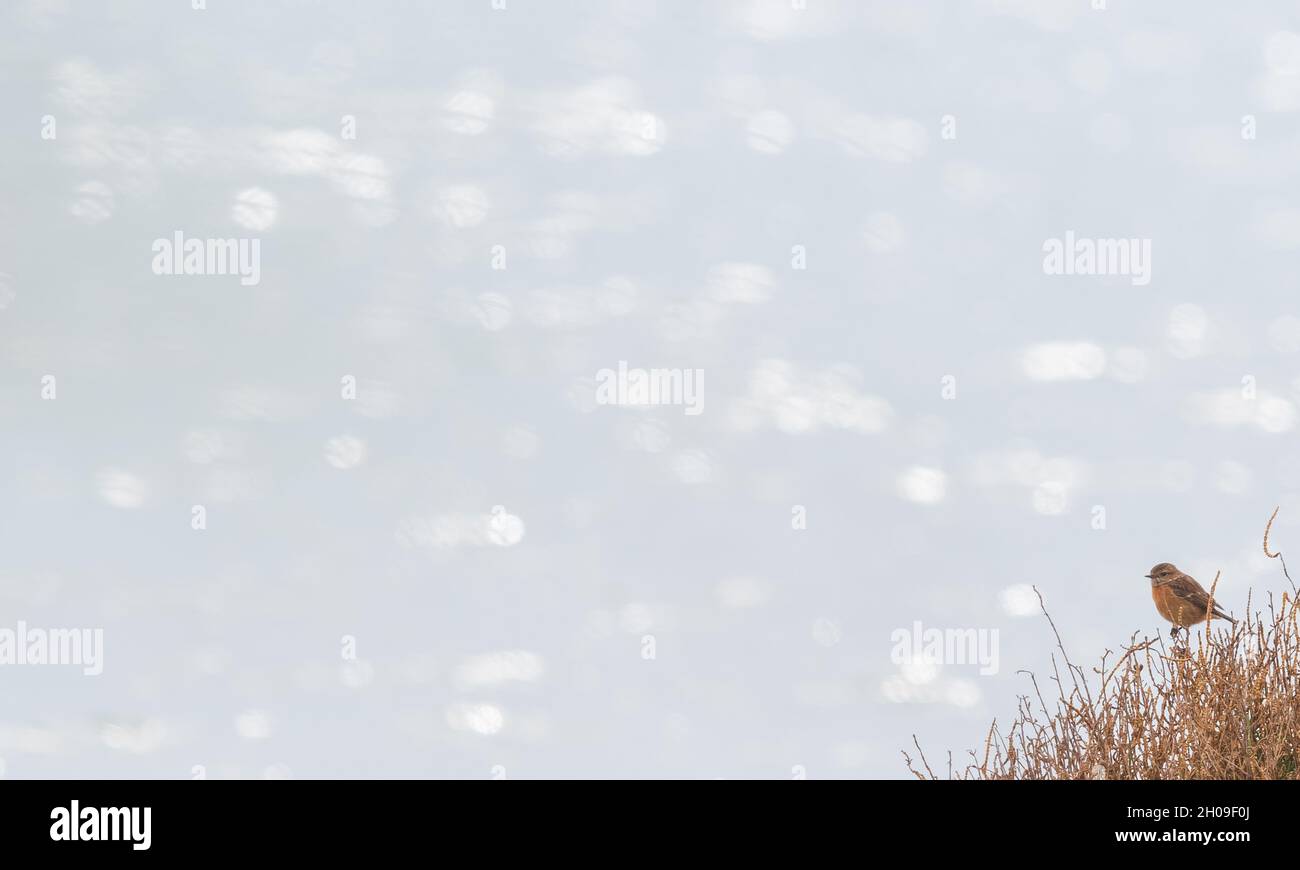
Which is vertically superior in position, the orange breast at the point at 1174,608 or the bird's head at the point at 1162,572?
the bird's head at the point at 1162,572

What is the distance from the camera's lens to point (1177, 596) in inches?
379

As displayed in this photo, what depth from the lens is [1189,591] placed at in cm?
959

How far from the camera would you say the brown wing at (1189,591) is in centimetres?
947

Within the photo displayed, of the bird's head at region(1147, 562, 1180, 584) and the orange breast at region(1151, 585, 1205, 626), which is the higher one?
the bird's head at region(1147, 562, 1180, 584)

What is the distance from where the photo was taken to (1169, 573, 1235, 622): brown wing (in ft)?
31.1

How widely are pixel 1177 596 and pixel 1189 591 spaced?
3.9 inches

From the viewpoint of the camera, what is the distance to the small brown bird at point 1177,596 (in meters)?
9.48
